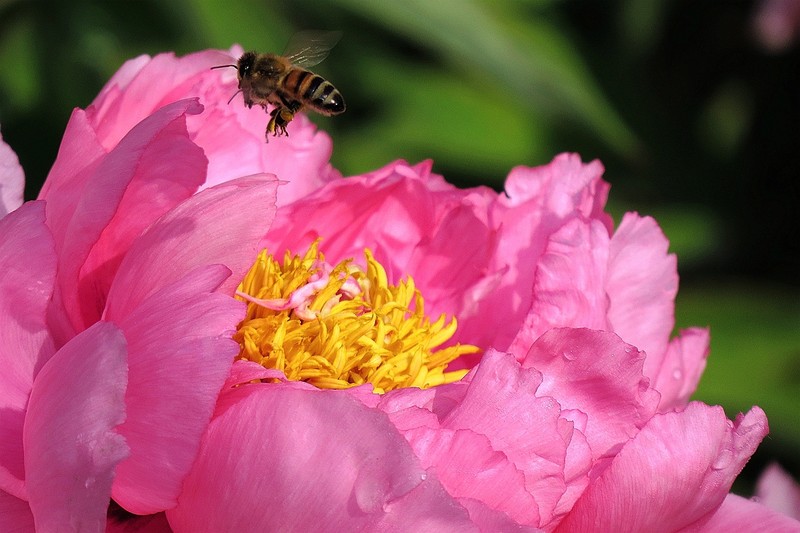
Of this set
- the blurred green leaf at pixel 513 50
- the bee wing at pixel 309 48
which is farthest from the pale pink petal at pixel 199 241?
the blurred green leaf at pixel 513 50

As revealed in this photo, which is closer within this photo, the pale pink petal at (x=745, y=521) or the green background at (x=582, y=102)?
the pale pink petal at (x=745, y=521)

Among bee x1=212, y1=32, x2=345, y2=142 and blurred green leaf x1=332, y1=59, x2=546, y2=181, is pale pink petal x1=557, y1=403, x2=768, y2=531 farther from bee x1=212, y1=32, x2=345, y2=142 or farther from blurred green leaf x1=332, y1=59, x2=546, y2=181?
blurred green leaf x1=332, y1=59, x2=546, y2=181

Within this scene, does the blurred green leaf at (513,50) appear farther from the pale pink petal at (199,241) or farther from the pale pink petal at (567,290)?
the pale pink petal at (199,241)

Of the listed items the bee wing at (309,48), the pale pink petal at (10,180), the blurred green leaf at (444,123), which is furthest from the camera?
the blurred green leaf at (444,123)

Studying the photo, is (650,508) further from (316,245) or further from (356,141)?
(356,141)

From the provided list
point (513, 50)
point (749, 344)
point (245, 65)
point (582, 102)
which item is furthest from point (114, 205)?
point (749, 344)
